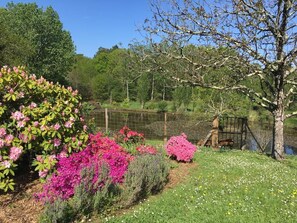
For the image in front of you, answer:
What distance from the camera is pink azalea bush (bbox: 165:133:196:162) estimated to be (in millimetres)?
8281

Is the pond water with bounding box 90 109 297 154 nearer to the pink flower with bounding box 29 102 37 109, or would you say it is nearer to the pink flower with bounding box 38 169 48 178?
the pink flower with bounding box 29 102 37 109

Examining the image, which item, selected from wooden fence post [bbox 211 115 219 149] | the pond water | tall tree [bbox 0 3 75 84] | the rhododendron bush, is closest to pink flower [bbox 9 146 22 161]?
the rhododendron bush

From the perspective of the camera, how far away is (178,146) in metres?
8.42

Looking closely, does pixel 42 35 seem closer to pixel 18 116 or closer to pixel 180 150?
pixel 180 150

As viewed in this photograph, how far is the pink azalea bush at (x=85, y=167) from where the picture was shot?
476 cm

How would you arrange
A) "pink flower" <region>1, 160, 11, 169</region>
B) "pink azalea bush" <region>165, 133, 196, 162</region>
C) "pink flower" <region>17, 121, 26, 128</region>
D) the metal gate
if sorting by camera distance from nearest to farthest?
"pink flower" <region>1, 160, 11, 169</region> < "pink flower" <region>17, 121, 26, 128</region> < "pink azalea bush" <region>165, 133, 196, 162</region> < the metal gate

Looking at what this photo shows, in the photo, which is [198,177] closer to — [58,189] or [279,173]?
[279,173]

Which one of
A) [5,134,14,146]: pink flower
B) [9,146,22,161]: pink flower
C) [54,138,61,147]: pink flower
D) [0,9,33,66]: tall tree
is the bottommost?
[9,146,22,161]: pink flower

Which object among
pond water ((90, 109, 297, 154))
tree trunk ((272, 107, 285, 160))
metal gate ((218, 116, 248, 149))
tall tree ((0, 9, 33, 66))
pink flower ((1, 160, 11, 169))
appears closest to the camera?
pink flower ((1, 160, 11, 169))

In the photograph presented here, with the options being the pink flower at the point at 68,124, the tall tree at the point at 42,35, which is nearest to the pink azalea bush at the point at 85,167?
the pink flower at the point at 68,124

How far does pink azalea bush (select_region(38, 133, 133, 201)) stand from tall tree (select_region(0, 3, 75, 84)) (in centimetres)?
3126

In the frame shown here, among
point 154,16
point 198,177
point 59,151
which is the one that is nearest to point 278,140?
point 198,177

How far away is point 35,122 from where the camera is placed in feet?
18.2

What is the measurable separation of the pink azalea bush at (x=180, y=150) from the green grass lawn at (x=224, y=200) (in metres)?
0.56
